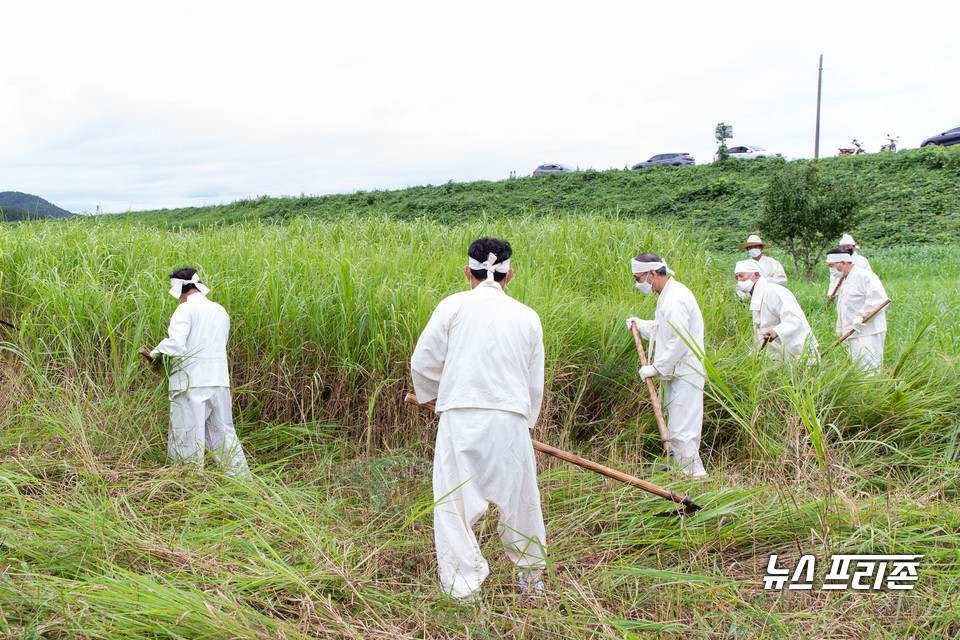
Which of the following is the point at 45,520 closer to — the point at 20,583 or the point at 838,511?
the point at 20,583

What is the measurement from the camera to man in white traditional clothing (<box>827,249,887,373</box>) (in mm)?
6703

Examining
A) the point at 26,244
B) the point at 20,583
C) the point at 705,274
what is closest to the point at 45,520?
the point at 20,583

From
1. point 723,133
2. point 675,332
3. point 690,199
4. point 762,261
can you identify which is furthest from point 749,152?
point 675,332

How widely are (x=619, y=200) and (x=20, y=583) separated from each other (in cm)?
2344

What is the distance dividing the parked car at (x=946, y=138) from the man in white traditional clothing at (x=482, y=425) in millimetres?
28271

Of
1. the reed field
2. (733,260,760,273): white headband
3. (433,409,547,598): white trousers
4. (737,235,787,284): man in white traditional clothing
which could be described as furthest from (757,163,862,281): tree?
(433,409,547,598): white trousers

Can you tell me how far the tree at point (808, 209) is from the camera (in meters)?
13.2

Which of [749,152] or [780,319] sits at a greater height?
[749,152]

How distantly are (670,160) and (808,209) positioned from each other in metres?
17.9

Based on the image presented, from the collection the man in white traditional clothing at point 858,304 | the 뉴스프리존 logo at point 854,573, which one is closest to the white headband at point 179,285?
the 뉴스프리존 logo at point 854,573

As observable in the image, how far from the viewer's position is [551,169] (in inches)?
1228

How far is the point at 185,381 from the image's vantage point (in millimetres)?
4590

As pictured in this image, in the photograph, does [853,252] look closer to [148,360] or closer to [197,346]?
[197,346]

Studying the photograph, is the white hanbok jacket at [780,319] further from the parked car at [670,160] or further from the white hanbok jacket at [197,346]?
the parked car at [670,160]
